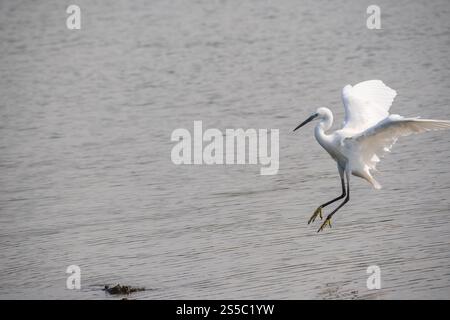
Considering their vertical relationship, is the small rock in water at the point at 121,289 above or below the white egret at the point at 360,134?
below

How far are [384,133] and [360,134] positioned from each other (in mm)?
281

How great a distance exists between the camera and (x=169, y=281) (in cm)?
917

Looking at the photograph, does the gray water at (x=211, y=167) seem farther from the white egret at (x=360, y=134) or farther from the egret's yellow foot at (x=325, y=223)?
the white egret at (x=360, y=134)

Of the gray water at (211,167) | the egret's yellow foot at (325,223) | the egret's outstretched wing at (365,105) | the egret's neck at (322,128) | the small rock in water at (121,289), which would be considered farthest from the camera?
the egret's outstretched wing at (365,105)

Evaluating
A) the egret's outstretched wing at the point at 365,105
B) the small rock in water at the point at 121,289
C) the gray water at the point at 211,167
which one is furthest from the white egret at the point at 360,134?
the small rock in water at the point at 121,289

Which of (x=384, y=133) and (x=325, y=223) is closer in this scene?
(x=384, y=133)

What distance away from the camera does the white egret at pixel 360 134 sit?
10195 mm

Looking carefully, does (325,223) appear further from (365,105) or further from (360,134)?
(365,105)

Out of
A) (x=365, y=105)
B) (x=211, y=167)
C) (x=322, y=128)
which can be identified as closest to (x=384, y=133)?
(x=322, y=128)

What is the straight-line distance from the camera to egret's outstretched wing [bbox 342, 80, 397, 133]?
11.0 meters

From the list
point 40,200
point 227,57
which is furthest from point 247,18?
point 40,200


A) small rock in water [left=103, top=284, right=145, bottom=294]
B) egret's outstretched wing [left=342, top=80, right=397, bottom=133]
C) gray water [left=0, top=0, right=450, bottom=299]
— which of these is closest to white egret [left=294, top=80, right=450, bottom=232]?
egret's outstretched wing [left=342, top=80, right=397, bottom=133]

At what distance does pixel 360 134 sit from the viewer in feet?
33.6

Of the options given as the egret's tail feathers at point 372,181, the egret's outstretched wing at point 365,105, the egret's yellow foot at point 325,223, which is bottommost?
the egret's yellow foot at point 325,223
